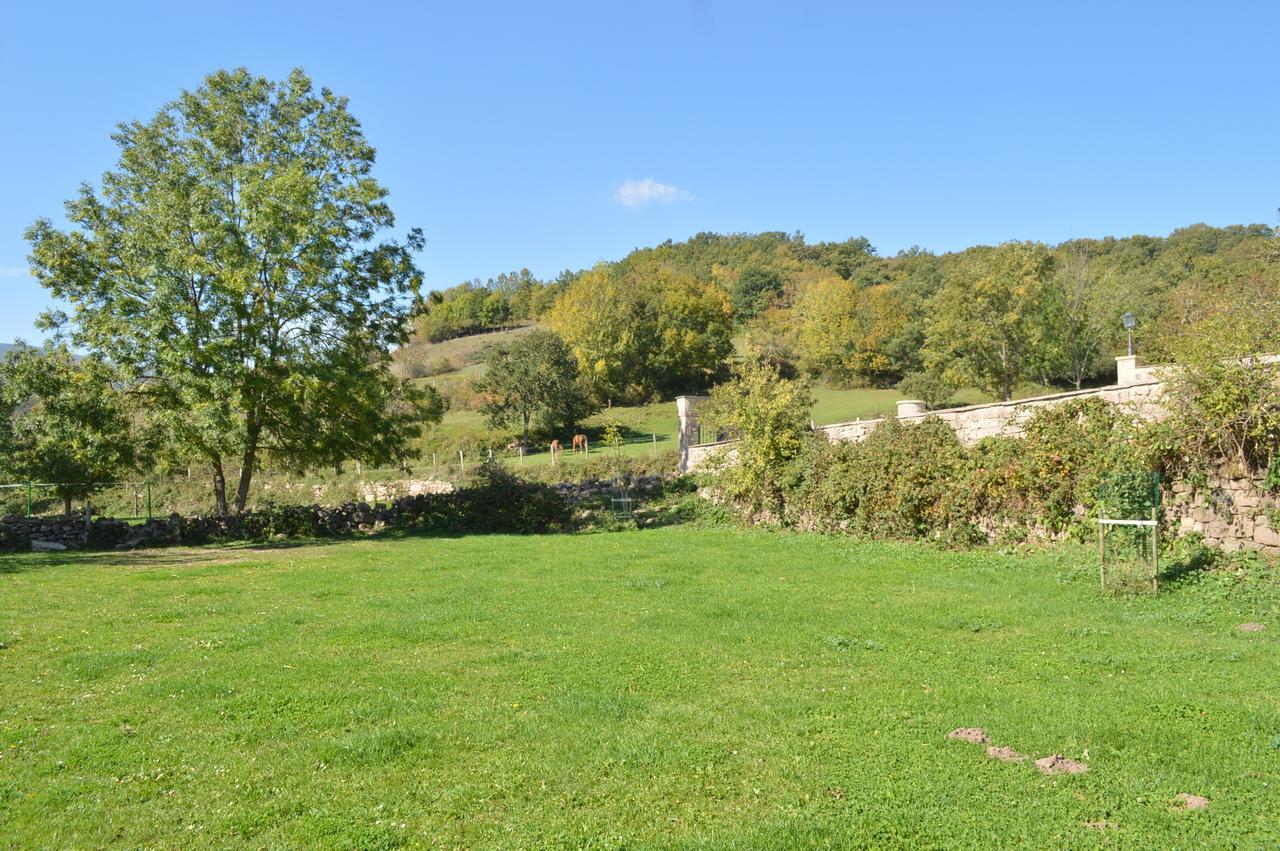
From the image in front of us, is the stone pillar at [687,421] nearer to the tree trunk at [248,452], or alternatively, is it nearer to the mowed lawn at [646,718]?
the tree trunk at [248,452]

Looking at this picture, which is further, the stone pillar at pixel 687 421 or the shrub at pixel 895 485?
the stone pillar at pixel 687 421

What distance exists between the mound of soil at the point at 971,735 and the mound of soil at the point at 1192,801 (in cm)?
112

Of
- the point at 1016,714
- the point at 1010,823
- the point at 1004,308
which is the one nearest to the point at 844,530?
the point at 1016,714

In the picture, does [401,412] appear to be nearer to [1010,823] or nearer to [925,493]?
[925,493]

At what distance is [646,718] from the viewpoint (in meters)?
6.05

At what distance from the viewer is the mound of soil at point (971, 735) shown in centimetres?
540

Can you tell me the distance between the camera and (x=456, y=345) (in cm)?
8412

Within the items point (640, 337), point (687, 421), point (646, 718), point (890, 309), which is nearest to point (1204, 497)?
point (646, 718)

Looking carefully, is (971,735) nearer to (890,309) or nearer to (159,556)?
(159,556)

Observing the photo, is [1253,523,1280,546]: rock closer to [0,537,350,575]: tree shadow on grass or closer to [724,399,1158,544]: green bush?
[724,399,1158,544]: green bush

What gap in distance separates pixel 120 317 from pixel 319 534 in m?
7.74

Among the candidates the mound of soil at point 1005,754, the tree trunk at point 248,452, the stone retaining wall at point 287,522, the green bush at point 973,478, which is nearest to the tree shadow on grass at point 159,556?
the stone retaining wall at point 287,522

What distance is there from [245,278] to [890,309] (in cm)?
4922

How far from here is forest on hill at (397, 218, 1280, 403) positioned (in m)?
39.4
